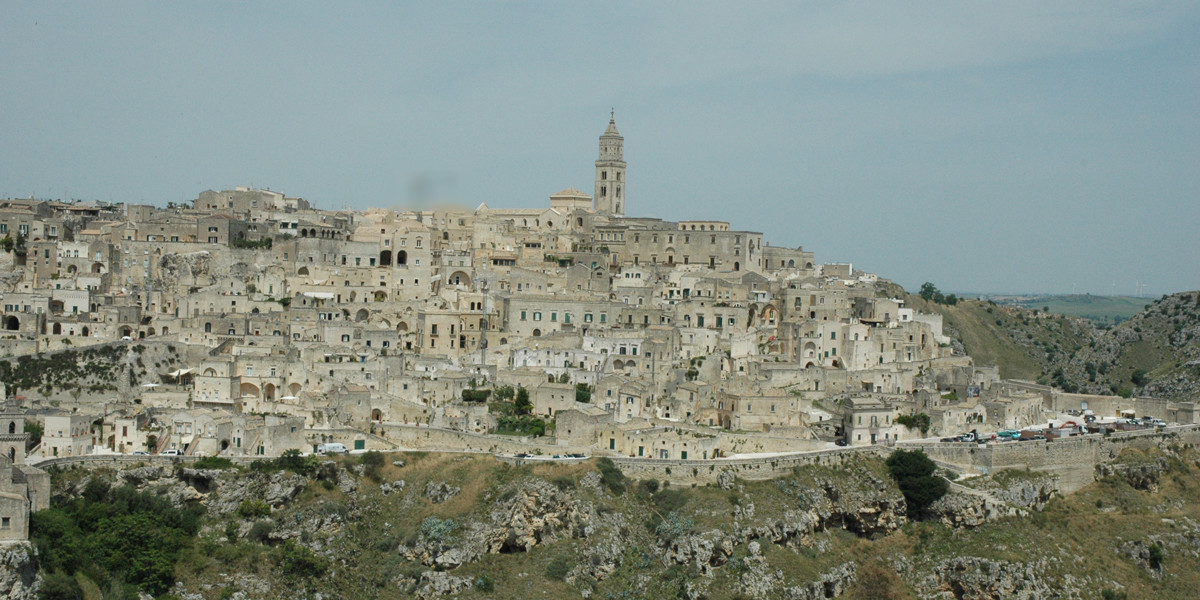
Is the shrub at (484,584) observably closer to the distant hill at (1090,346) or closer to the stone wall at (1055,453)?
the stone wall at (1055,453)

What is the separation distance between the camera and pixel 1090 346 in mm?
89312

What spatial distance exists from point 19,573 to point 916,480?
27.6m

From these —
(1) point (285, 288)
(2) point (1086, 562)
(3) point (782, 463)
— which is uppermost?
(1) point (285, 288)

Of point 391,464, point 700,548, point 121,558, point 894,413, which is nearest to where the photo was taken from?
point 121,558

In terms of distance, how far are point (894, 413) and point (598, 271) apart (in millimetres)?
18715

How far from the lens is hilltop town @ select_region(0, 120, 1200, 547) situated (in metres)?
43.3

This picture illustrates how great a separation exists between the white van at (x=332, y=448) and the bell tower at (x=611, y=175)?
123ft

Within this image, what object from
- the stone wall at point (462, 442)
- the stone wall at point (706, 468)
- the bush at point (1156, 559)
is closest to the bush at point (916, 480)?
the stone wall at point (706, 468)

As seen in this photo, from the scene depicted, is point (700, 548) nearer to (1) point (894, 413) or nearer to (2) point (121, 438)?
(1) point (894, 413)

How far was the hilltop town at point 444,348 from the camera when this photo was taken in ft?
142

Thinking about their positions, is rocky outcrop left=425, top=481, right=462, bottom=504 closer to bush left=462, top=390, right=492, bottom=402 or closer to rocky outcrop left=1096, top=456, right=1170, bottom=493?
bush left=462, top=390, right=492, bottom=402

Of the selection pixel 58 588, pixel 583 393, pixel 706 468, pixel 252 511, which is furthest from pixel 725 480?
pixel 58 588

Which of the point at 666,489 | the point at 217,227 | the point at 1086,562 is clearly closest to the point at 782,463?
the point at 666,489

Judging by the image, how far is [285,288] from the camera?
5628 cm
